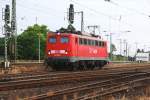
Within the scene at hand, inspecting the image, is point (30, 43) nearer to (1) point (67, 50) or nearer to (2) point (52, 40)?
(2) point (52, 40)

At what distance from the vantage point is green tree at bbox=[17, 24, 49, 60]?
109 metres

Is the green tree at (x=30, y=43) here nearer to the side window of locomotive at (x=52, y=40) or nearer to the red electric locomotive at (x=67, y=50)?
the red electric locomotive at (x=67, y=50)

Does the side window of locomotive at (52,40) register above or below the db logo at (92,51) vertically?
above

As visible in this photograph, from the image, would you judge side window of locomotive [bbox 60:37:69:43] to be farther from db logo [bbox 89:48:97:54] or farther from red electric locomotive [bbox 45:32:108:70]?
db logo [bbox 89:48:97:54]

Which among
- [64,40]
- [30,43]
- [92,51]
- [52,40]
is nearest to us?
[64,40]

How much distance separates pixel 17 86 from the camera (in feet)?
52.6

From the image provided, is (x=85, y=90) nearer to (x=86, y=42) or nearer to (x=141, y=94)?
(x=141, y=94)

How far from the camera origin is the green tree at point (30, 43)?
10906 cm

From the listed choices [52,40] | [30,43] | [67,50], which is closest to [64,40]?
[67,50]

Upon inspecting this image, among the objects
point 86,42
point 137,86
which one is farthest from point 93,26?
point 137,86

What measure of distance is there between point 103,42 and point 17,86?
1066 inches

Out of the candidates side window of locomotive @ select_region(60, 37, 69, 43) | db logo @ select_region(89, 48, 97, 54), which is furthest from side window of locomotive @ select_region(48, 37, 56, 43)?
db logo @ select_region(89, 48, 97, 54)

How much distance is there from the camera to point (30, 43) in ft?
377

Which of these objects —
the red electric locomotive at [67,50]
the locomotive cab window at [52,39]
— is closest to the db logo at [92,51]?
the red electric locomotive at [67,50]
